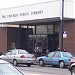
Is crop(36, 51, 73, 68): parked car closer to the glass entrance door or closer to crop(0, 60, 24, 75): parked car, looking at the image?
the glass entrance door

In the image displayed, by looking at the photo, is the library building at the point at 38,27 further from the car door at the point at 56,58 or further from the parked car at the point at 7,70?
the parked car at the point at 7,70

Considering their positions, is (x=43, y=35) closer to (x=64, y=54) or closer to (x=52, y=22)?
(x=52, y=22)

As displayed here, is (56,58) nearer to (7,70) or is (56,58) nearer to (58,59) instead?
(58,59)

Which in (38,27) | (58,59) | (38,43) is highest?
(38,27)

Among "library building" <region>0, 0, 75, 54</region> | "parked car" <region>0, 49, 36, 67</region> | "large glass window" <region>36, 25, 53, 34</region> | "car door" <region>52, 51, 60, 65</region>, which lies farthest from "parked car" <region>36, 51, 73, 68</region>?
"large glass window" <region>36, 25, 53, 34</region>

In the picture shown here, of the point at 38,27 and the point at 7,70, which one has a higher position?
the point at 38,27

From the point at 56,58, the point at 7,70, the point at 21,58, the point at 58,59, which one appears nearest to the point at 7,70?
the point at 7,70

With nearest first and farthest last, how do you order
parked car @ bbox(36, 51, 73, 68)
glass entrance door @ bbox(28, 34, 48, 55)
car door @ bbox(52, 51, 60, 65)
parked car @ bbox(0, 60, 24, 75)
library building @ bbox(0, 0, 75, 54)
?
1. parked car @ bbox(0, 60, 24, 75)
2. parked car @ bbox(36, 51, 73, 68)
3. car door @ bbox(52, 51, 60, 65)
4. library building @ bbox(0, 0, 75, 54)
5. glass entrance door @ bbox(28, 34, 48, 55)

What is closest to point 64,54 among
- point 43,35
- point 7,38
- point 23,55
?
point 23,55

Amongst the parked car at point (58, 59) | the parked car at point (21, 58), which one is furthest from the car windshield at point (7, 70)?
the parked car at point (21, 58)

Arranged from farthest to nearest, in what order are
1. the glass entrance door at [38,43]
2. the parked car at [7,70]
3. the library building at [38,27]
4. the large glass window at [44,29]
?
the glass entrance door at [38,43]
the large glass window at [44,29]
the library building at [38,27]
the parked car at [7,70]

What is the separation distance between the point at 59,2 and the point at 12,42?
12887 millimetres

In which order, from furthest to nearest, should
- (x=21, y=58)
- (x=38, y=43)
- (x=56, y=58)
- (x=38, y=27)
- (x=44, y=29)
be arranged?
1. (x=38, y=27)
2. (x=38, y=43)
3. (x=44, y=29)
4. (x=21, y=58)
5. (x=56, y=58)

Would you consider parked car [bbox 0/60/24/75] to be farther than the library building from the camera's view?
No
